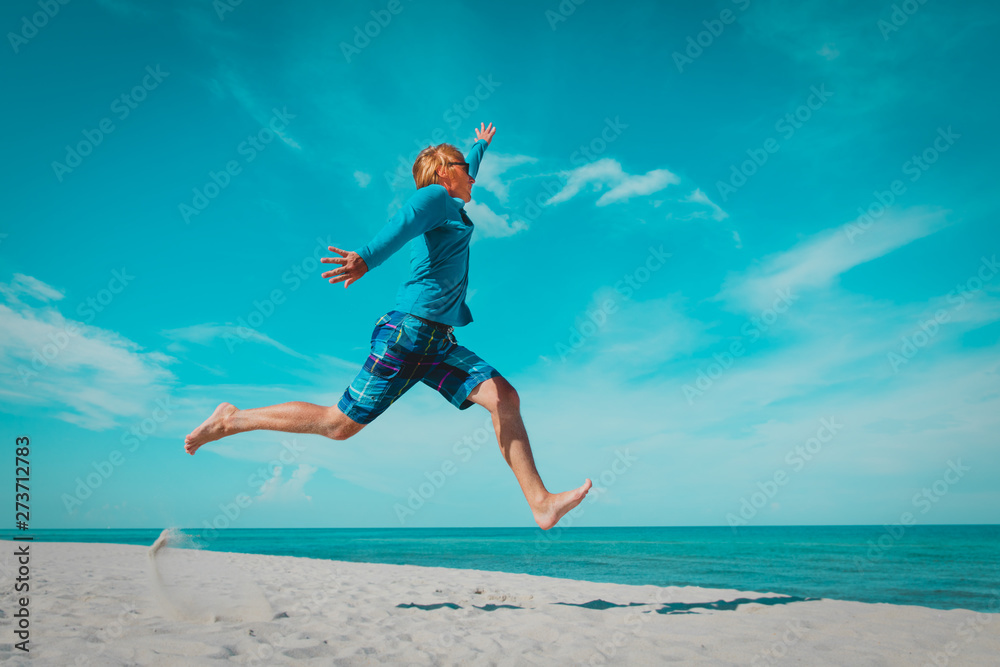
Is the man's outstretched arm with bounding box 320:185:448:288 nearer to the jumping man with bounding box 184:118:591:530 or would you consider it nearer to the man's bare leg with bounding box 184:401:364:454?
the jumping man with bounding box 184:118:591:530

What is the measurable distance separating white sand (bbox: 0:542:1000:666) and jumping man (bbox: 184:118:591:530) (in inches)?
50.4

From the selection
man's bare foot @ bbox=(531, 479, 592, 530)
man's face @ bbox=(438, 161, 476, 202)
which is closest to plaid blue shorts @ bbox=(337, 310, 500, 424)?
man's bare foot @ bbox=(531, 479, 592, 530)

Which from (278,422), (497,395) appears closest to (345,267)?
(497,395)

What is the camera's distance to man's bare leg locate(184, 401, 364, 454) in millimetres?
3262

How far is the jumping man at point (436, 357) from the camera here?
2904 millimetres

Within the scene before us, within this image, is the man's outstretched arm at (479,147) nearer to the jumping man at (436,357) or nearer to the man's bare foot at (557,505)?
the jumping man at (436,357)

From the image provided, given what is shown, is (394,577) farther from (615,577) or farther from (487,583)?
(615,577)

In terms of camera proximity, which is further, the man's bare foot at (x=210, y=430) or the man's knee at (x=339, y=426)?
the man's bare foot at (x=210, y=430)

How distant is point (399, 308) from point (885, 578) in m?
15.8

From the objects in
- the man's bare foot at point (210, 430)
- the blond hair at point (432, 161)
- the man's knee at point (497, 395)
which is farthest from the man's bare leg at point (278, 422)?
the blond hair at point (432, 161)

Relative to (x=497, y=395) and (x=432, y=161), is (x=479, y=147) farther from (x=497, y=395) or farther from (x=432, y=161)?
(x=497, y=395)

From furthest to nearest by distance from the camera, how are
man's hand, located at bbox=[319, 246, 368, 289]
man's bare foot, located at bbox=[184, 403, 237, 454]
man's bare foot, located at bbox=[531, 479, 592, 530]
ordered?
man's bare foot, located at bbox=[184, 403, 237, 454]
man's bare foot, located at bbox=[531, 479, 592, 530]
man's hand, located at bbox=[319, 246, 368, 289]

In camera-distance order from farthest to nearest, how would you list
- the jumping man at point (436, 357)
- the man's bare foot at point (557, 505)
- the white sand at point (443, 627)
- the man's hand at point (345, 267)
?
the white sand at point (443, 627) < the jumping man at point (436, 357) < the man's bare foot at point (557, 505) < the man's hand at point (345, 267)

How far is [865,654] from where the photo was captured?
3.88 m
